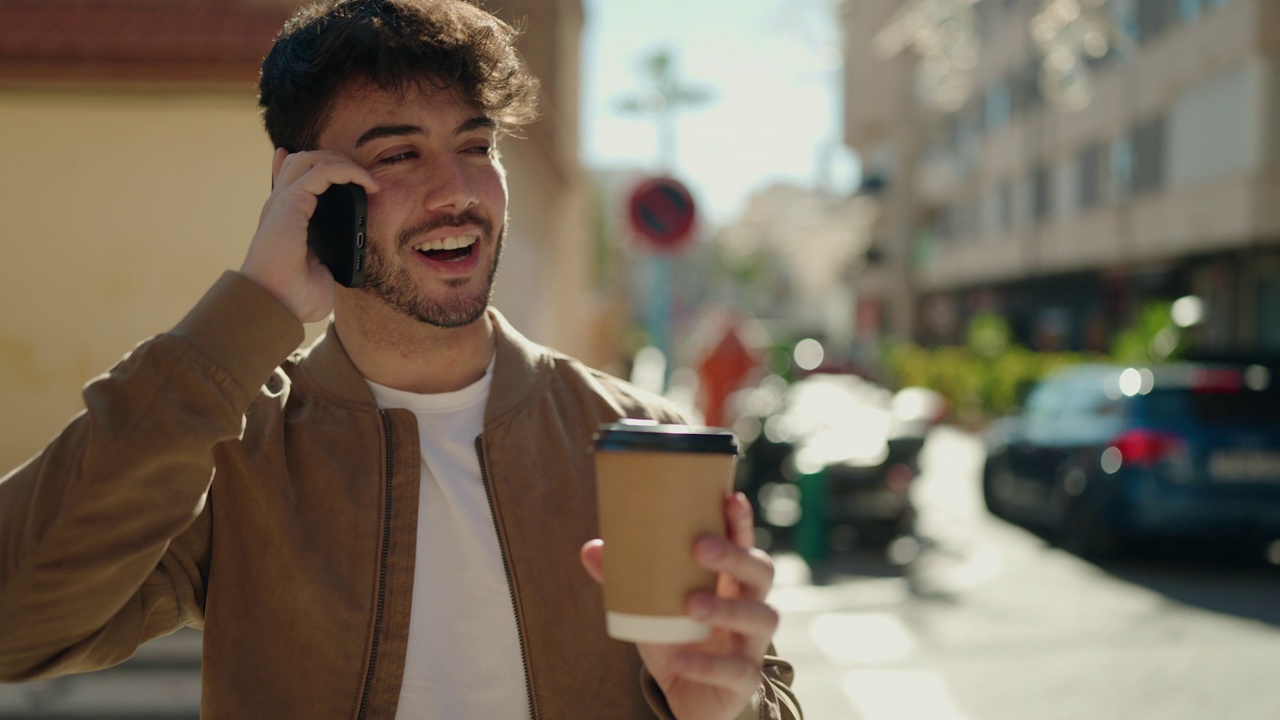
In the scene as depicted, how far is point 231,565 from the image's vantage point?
1.93 m

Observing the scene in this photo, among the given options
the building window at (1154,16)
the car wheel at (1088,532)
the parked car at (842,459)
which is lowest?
the car wheel at (1088,532)

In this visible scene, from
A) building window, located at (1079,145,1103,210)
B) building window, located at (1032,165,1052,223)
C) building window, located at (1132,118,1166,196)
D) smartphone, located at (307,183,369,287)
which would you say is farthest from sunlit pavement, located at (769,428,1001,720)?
building window, located at (1032,165,1052,223)

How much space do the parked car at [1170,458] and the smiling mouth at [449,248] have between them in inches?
346

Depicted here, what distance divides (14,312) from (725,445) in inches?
→ 299

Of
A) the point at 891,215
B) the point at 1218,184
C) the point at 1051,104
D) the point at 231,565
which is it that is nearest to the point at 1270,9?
the point at 1218,184

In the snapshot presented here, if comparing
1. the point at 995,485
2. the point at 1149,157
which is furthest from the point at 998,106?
the point at 995,485

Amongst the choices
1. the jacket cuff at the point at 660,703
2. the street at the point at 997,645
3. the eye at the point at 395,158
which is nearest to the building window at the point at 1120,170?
the street at the point at 997,645

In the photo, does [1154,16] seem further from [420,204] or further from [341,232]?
[341,232]

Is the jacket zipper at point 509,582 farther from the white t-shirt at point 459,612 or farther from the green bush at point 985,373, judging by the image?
the green bush at point 985,373

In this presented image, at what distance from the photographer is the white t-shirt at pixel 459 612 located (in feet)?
6.35

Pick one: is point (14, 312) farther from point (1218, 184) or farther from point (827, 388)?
point (1218, 184)

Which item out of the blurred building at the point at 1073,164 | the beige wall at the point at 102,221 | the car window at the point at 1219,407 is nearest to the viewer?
the beige wall at the point at 102,221

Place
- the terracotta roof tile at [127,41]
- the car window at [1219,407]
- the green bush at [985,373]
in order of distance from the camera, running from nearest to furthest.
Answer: the terracotta roof tile at [127,41], the car window at [1219,407], the green bush at [985,373]

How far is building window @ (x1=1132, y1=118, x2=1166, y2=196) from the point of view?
29.8m
